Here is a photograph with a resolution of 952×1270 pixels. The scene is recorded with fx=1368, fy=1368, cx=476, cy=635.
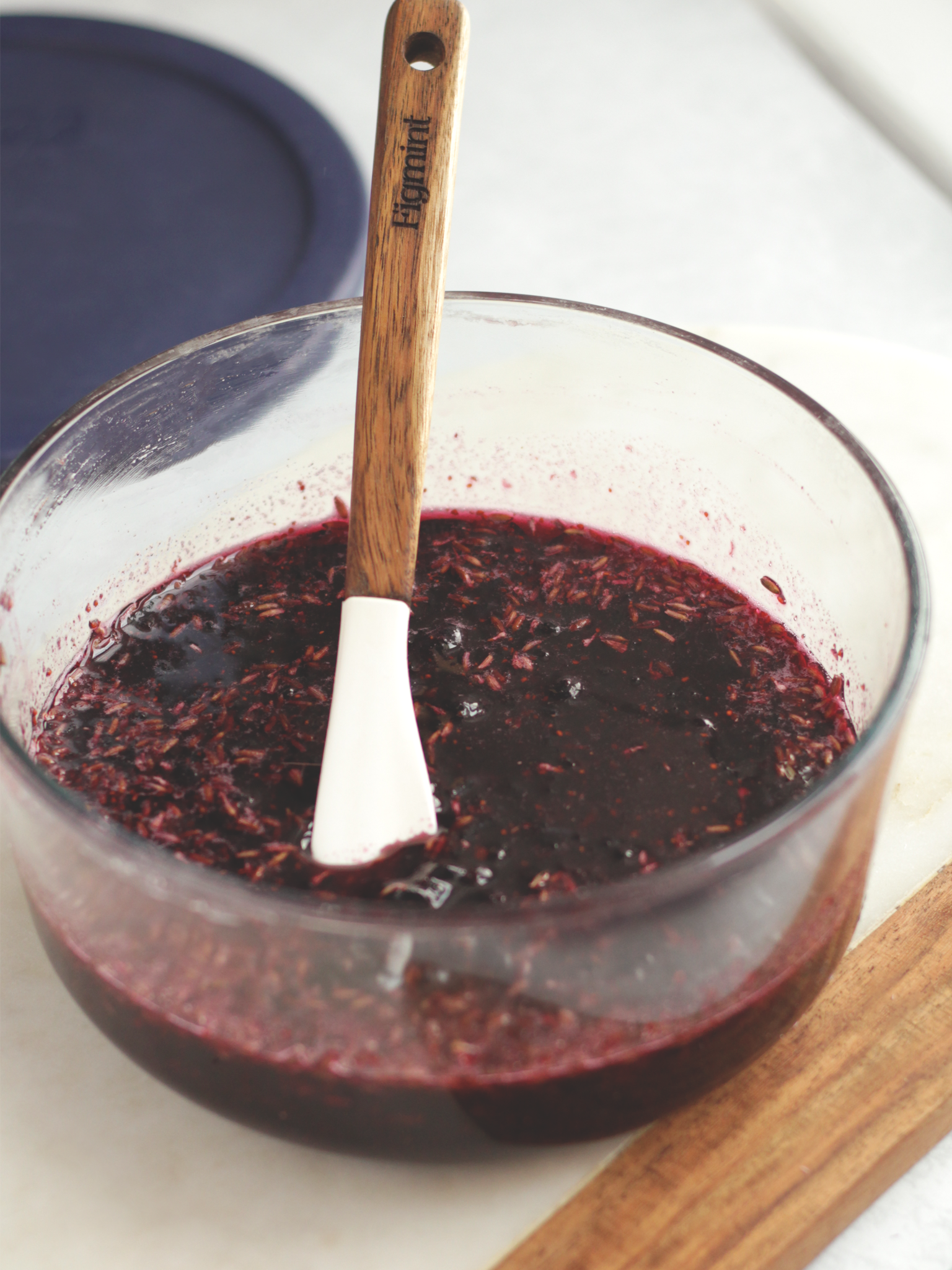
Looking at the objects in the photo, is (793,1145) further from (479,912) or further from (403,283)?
(403,283)

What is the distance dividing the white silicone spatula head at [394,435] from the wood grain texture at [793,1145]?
0.39 metres

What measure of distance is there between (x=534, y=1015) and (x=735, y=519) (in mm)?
894

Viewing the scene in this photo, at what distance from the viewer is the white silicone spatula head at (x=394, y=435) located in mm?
1295

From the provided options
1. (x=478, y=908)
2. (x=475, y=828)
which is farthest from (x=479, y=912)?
(x=475, y=828)

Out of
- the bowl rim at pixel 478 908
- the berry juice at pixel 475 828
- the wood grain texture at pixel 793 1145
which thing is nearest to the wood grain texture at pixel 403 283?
the berry juice at pixel 475 828

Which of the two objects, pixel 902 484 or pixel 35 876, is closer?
pixel 35 876

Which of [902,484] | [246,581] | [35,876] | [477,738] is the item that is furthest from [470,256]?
[35,876]

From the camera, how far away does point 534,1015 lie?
109 centimetres

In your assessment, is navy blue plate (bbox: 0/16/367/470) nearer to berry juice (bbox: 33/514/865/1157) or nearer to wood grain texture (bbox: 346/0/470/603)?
berry juice (bbox: 33/514/865/1157)

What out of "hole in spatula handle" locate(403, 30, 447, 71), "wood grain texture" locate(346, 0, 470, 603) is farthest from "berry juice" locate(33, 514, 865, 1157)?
"hole in spatula handle" locate(403, 30, 447, 71)

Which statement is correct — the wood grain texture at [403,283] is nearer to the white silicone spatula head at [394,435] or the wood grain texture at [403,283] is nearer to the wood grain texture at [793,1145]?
the white silicone spatula head at [394,435]

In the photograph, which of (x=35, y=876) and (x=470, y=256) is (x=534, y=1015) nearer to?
(x=35, y=876)

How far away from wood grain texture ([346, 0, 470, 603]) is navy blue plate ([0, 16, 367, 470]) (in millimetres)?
990

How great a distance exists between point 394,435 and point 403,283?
151mm
